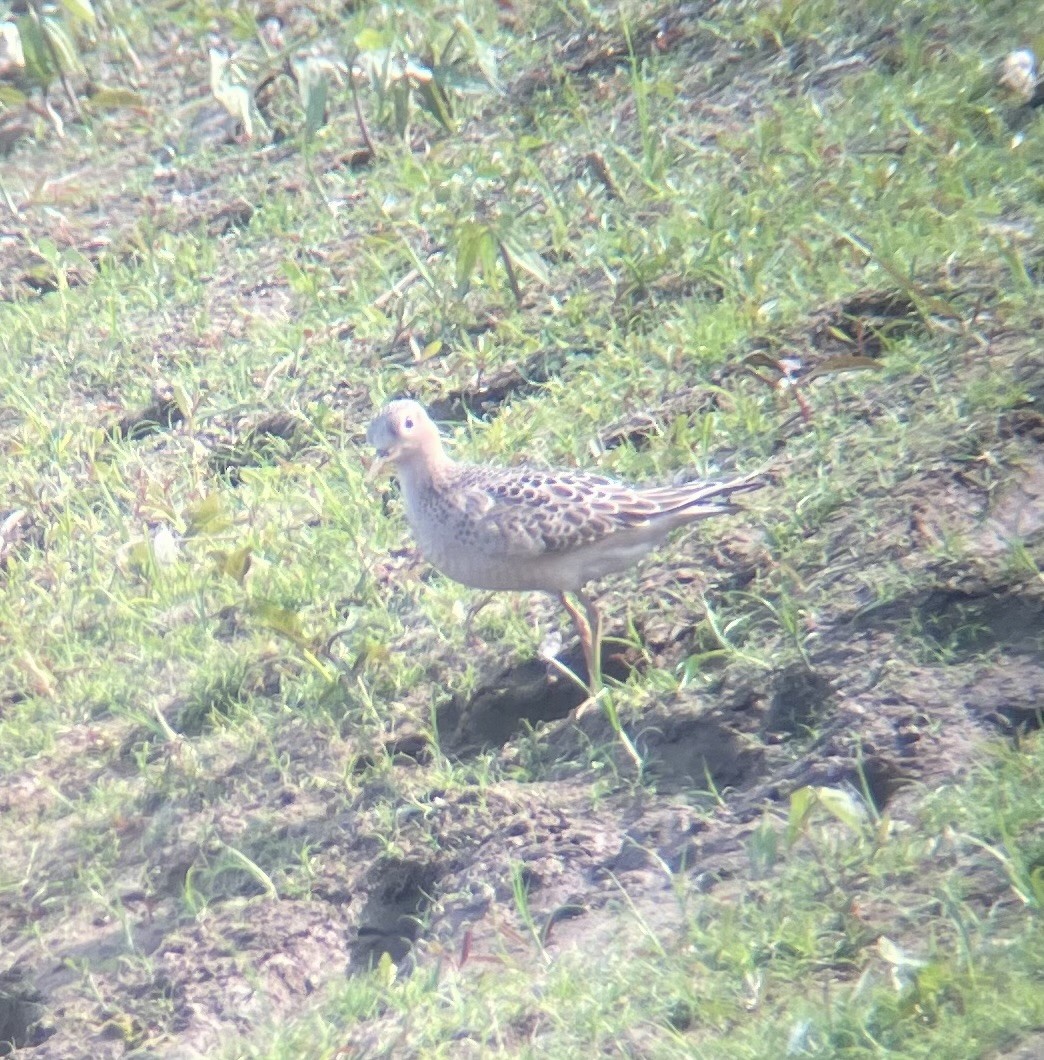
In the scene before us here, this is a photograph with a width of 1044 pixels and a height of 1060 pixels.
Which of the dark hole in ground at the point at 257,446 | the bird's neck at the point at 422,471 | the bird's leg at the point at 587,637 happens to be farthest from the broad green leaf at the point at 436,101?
the bird's leg at the point at 587,637

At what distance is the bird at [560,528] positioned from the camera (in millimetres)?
4676

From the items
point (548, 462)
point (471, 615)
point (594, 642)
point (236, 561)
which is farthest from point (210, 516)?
point (594, 642)

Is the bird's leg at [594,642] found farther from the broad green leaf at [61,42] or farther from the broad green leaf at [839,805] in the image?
the broad green leaf at [61,42]

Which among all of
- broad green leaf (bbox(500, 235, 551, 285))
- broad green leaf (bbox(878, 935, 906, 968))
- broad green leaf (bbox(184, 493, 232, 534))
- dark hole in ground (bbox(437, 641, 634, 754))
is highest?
broad green leaf (bbox(500, 235, 551, 285))

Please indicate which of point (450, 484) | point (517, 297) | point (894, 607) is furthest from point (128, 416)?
point (894, 607)

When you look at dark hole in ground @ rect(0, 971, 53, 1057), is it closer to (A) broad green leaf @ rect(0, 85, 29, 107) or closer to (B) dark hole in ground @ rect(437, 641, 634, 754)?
(B) dark hole in ground @ rect(437, 641, 634, 754)

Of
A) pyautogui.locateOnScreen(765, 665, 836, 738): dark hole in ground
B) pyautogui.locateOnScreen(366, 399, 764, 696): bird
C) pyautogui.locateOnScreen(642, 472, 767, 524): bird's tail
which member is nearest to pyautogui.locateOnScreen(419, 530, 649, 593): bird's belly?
pyautogui.locateOnScreen(366, 399, 764, 696): bird

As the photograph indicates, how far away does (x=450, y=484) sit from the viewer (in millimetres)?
5039

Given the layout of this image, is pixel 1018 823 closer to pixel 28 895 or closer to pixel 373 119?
pixel 28 895

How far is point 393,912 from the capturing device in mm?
4348

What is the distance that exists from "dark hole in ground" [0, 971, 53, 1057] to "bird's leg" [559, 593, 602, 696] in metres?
1.81

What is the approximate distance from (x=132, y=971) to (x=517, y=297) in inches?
135

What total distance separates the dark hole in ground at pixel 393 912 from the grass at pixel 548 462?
0.04 meters

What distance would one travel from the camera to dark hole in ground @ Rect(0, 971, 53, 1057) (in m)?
4.26
